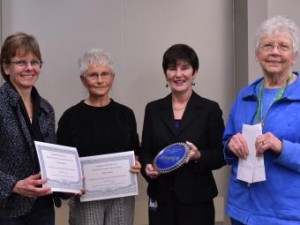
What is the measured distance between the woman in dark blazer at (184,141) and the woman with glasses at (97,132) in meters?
0.16

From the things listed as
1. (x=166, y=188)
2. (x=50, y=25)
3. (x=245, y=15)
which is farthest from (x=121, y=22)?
(x=166, y=188)

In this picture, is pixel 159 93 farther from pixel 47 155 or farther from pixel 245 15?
pixel 47 155

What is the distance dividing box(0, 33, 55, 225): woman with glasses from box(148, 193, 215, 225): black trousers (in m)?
0.65

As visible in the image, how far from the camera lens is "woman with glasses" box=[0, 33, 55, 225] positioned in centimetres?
185

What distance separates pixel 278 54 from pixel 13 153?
1.32 meters

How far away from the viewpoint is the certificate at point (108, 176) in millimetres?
2307

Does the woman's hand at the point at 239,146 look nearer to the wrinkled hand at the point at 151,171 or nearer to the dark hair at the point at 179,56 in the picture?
the wrinkled hand at the point at 151,171

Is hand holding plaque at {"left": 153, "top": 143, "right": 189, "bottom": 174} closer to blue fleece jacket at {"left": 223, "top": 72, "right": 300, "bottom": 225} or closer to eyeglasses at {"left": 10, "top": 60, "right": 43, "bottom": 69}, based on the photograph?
blue fleece jacket at {"left": 223, "top": 72, "right": 300, "bottom": 225}

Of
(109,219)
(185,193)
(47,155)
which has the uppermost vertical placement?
(47,155)

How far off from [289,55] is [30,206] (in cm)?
141

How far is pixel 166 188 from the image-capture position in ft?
7.80

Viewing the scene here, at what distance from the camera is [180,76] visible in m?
2.42

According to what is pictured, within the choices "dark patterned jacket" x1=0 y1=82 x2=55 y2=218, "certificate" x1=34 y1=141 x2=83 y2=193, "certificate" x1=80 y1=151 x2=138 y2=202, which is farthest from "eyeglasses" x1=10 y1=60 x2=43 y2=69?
"certificate" x1=80 y1=151 x2=138 y2=202

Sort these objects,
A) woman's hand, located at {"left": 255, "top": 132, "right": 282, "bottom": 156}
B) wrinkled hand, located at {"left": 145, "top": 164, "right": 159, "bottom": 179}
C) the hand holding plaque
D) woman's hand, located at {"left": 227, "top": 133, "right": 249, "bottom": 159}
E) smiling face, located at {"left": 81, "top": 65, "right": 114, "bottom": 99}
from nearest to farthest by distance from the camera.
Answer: woman's hand, located at {"left": 255, "top": 132, "right": 282, "bottom": 156}
woman's hand, located at {"left": 227, "top": 133, "right": 249, "bottom": 159}
the hand holding plaque
wrinkled hand, located at {"left": 145, "top": 164, "right": 159, "bottom": 179}
smiling face, located at {"left": 81, "top": 65, "right": 114, "bottom": 99}
